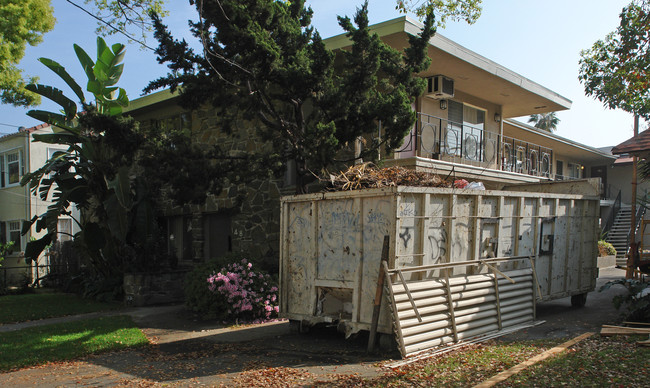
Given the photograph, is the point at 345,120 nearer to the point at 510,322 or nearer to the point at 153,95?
the point at 510,322

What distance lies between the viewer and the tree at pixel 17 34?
15734mm

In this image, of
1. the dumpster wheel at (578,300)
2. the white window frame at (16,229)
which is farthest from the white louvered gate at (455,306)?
the white window frame at (16,229)

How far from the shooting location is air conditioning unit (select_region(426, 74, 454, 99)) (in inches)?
540

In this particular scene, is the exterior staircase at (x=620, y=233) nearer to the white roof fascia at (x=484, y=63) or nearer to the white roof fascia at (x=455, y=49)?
the white roof fascia at (x=484, y=63)

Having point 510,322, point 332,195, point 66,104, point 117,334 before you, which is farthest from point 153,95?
point 510,322

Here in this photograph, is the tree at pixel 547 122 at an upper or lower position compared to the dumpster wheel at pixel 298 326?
upper

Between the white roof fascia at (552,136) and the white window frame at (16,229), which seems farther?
the white window frame at (16,229)

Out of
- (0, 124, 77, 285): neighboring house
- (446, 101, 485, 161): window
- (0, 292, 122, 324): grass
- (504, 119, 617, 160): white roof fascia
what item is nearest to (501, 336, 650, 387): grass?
(446, 101, 485, 161): window

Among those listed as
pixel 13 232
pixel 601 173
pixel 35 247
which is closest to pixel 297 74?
pixel 35 247

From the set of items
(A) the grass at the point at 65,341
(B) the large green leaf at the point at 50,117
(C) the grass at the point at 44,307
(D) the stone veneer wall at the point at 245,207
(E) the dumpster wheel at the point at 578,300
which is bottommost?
(C) the grass at the point at 44,307

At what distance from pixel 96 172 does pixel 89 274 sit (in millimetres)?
3849

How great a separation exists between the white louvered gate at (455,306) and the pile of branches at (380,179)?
4.63 feet

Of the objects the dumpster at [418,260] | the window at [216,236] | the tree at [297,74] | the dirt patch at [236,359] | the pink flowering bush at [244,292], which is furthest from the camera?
the window at [216,236]

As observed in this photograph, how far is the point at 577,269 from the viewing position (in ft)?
35.4
